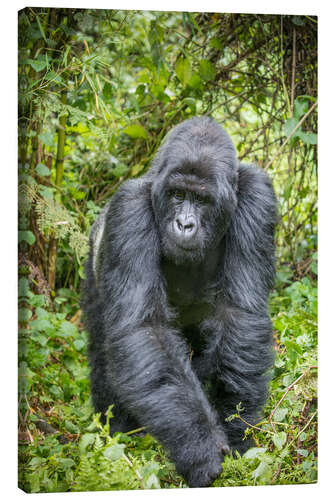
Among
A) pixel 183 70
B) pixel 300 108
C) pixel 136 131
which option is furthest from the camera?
pixel 136 131

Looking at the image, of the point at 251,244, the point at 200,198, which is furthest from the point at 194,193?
the point at 251,244

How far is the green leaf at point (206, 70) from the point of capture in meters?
4.66

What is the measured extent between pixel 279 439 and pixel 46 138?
204 centimetres

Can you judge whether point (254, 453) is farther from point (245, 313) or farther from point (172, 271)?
point (172, 271)

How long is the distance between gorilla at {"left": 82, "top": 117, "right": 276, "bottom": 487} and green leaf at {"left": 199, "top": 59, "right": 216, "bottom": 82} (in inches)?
35.8

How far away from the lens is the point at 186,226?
3.56 m

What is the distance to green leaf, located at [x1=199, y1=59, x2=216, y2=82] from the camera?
4.66 meters

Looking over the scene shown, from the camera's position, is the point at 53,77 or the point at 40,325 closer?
the point at 53,77

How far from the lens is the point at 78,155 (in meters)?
5.45

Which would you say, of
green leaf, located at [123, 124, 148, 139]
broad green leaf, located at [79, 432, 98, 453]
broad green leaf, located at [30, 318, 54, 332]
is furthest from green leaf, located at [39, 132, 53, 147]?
broad green leaf, located at [79, 432, 98, 453]

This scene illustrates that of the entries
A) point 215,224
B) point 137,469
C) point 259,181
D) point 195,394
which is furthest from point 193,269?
point 137,469

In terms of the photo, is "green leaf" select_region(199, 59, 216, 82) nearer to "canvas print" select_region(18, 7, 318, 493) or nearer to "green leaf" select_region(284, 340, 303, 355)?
"canvas print" select_region(18, 7, 318, 493)

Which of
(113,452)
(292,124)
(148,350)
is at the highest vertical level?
(292,124)

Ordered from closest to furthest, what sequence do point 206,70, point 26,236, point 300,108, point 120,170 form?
point 26,236 → point 300,108 → point 206,70 → point 120,170
